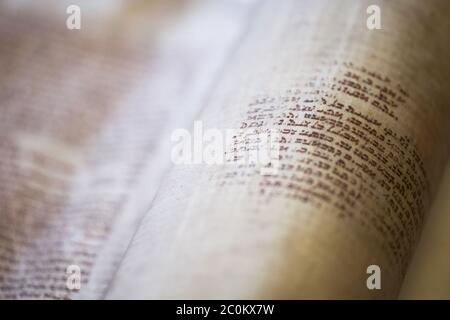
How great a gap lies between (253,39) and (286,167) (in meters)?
0.22

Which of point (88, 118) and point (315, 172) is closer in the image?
point (315, 172)

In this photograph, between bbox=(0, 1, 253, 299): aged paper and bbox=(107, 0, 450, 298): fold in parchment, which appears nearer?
bbox=(107, 0, 450, 298): fold in parchment

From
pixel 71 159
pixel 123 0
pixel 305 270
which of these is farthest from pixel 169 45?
pixel 305 270

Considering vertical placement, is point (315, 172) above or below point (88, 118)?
below

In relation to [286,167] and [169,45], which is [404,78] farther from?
[169,45]

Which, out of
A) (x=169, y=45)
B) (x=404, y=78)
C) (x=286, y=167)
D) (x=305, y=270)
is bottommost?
(x=305, y=270)

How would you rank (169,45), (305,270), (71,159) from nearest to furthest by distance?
(305,270)
(71,159)
(169,45)

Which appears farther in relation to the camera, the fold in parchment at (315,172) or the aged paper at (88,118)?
the aged paper at (88,118)

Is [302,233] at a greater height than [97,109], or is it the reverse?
[97,109]

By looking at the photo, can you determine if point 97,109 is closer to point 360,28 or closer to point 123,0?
point 123,0

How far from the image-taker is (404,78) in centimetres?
64

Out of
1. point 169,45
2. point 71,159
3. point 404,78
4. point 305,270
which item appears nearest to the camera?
point 305,270

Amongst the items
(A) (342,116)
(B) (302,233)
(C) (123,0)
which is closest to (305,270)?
(B) (302,233)

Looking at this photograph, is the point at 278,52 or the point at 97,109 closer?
the point at 278,52
